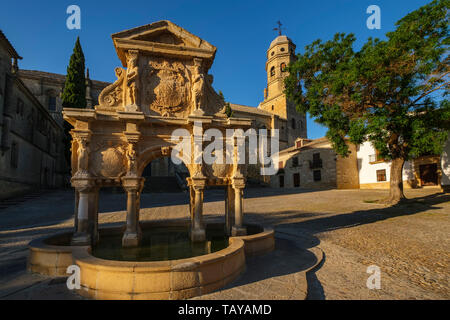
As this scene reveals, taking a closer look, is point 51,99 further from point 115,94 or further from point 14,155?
point 115,94

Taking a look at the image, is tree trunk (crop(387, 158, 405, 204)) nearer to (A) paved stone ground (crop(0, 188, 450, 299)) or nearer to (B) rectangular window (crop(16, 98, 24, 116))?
(A) paved stone ground (crop(0, 188, 450, 299))

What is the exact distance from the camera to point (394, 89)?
13375 millimetres

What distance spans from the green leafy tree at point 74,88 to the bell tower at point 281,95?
32.0m

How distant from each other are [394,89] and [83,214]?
54.9ft

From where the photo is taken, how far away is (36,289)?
3.84 m

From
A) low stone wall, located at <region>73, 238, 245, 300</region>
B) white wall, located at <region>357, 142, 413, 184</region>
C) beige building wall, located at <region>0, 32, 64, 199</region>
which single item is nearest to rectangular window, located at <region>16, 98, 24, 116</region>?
beige building wall, located at <region>0, 32, 64, 199</region>

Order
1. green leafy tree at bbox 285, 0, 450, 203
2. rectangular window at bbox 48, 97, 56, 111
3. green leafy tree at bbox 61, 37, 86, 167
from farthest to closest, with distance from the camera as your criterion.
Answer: rectangular window at bbox 48, 97, 56, 111 < green leafy tree at bbox 61, 37, 86, 167 < green leafy tree at bbox 285, 0, 450, 203

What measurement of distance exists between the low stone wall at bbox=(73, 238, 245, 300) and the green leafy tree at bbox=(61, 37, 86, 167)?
2550 cm

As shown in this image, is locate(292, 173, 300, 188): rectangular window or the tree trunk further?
locate(292, 173, 300, 188): rectangular window

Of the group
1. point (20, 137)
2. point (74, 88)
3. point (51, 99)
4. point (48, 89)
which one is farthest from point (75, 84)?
point (48, 89)

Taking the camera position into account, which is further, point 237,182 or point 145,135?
point 237,182

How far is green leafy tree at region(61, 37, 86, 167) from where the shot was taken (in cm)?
2427

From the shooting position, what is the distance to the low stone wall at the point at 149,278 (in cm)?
349
